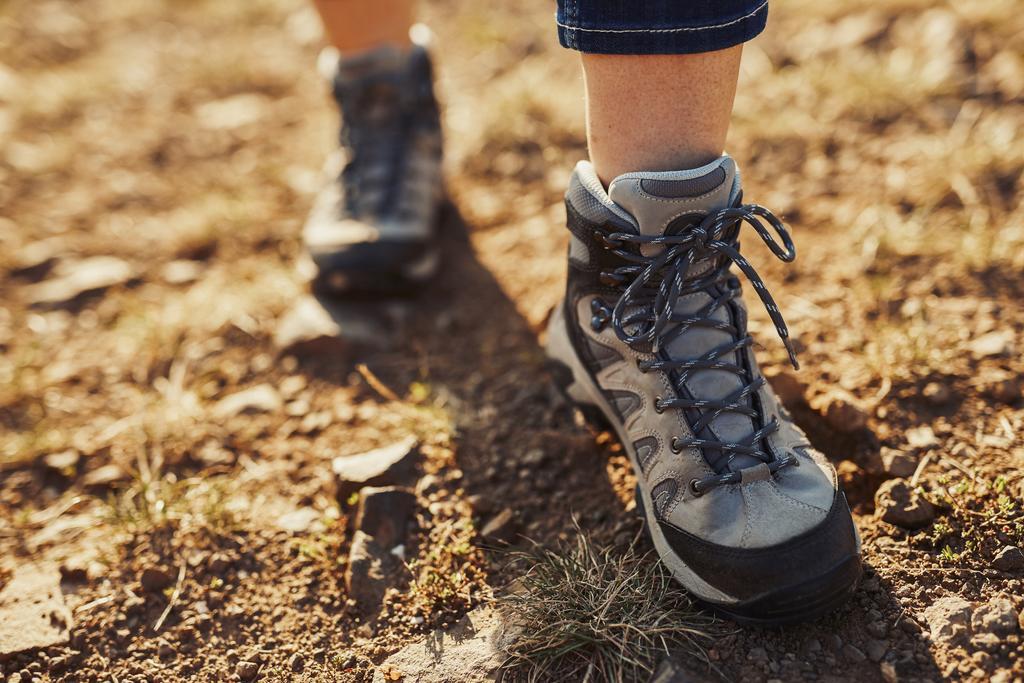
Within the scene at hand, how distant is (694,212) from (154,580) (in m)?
1.39

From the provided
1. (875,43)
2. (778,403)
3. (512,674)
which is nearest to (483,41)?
(875,43)

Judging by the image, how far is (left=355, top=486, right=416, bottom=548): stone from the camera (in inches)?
72.5

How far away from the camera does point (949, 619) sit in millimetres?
1494

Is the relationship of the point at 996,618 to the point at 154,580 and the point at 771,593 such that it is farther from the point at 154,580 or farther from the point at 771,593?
the point at 154,580

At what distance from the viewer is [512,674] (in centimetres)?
153

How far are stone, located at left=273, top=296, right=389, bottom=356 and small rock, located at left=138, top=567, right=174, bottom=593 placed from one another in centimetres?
84

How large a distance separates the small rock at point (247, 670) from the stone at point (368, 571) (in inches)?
9.0

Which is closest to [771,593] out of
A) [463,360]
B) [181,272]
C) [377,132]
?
[463,360]

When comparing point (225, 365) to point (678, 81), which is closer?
point (678, 81)

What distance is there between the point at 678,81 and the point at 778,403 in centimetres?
68

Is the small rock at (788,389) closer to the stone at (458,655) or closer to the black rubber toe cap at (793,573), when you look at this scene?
the black rubber toe cap at (793,573)

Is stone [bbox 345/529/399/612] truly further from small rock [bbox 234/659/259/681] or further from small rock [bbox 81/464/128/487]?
small rock [bbox 81/464/128/487]

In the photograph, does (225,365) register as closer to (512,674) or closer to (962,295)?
(512,674)

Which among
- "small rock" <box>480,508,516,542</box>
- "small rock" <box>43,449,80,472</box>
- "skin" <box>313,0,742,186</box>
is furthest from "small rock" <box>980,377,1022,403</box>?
"small rock" <box>43,449,80,472</box>
